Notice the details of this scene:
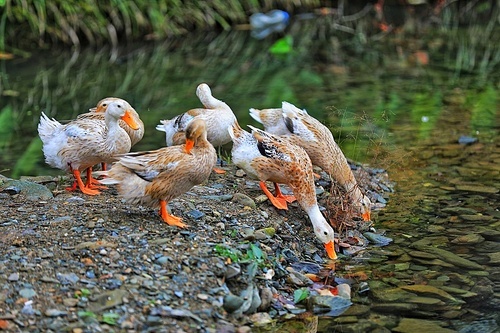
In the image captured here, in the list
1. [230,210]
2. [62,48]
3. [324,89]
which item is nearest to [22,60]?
[62,48]

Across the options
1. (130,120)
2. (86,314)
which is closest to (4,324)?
(86,314)

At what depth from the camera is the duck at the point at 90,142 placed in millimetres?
6324

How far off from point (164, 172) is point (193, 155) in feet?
0.78

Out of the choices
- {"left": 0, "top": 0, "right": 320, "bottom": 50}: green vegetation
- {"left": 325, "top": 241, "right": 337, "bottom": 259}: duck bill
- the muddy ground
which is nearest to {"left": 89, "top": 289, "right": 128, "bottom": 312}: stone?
the muddy ground

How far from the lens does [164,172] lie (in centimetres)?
565

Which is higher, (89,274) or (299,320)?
(89,274)

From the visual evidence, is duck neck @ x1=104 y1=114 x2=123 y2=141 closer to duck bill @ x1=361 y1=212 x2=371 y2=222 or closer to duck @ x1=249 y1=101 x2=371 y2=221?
duck @ x1=249 y1=101 x2=371 y2=221

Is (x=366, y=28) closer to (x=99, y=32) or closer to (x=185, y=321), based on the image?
(x=99, y=32)

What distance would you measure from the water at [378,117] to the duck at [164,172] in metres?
1.32

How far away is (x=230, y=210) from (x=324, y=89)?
6.11m

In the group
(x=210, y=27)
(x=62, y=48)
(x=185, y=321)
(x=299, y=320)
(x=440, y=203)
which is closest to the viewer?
(x=185, y=321)

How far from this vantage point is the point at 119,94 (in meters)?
11.9

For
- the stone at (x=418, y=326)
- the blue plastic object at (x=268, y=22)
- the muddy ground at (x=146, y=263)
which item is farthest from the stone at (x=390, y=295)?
the blue plastic object at (x=268, y=22)

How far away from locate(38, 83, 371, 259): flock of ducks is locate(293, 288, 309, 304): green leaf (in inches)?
32.3
